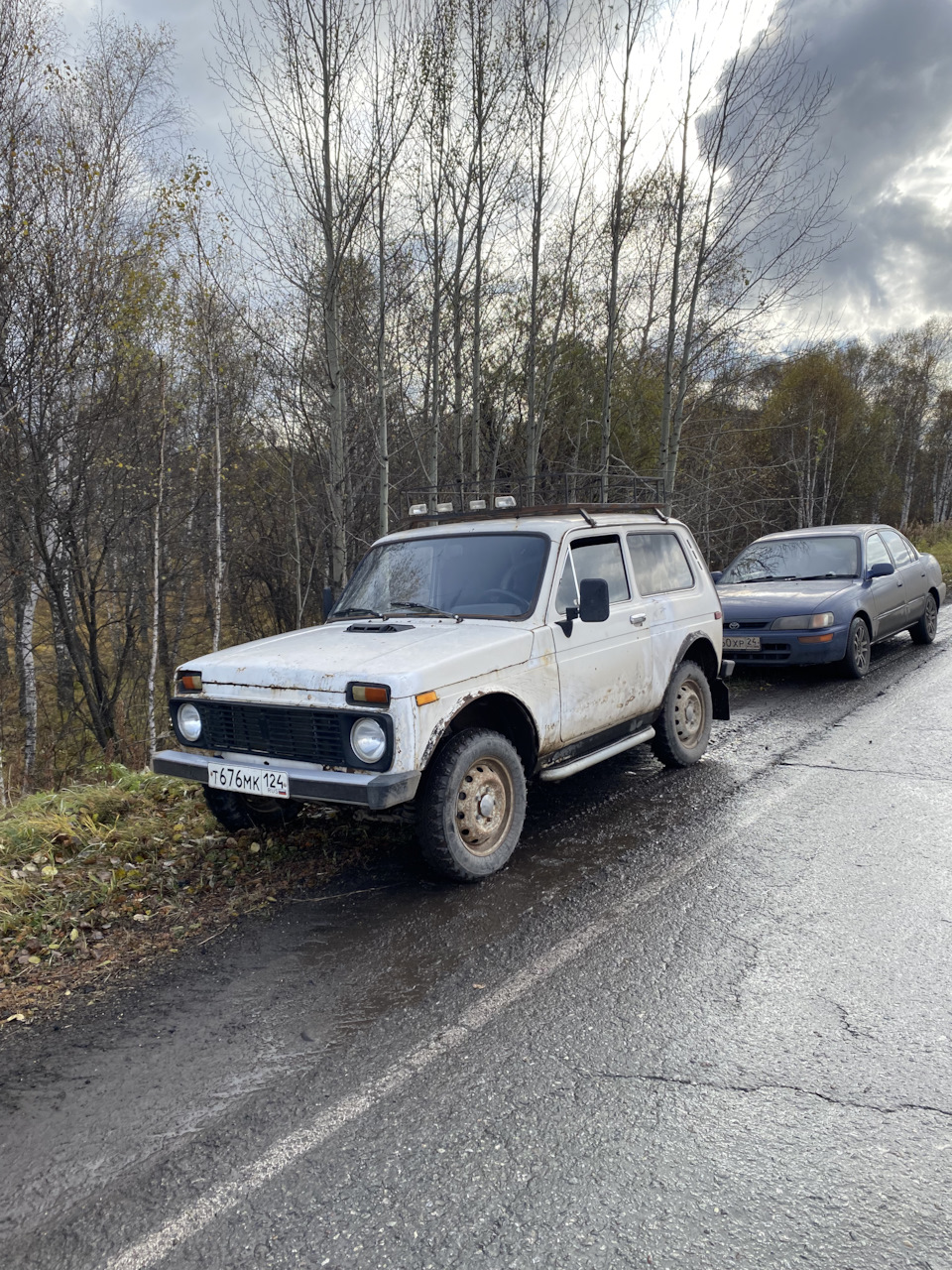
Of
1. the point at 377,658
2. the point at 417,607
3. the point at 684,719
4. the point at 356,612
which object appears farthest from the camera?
the point at 684,719

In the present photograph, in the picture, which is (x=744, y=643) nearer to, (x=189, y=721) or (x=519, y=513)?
(x=519, y=513)

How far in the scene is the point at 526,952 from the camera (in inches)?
141

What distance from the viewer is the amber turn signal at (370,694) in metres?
3.90

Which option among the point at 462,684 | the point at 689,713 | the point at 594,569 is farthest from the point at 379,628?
the point at 689,713

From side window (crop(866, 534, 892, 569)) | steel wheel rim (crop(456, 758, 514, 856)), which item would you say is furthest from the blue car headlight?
steel wheel rim (crop(456, 758, 514, 856))

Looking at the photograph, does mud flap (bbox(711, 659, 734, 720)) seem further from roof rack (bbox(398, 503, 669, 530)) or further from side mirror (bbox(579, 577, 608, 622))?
side mirror (bbox(579, 577, 608, 622))

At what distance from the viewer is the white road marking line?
209cm

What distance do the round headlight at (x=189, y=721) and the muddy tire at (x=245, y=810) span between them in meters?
0.44

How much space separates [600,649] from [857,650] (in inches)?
213

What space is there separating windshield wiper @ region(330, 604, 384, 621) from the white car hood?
326 mm

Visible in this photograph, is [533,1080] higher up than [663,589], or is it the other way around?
[663,589]

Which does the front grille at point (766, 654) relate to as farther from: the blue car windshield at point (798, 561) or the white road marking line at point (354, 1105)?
the white road marking line at point (354, 1105)

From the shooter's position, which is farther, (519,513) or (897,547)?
(897,547)

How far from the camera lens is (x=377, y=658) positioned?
13.7ft
